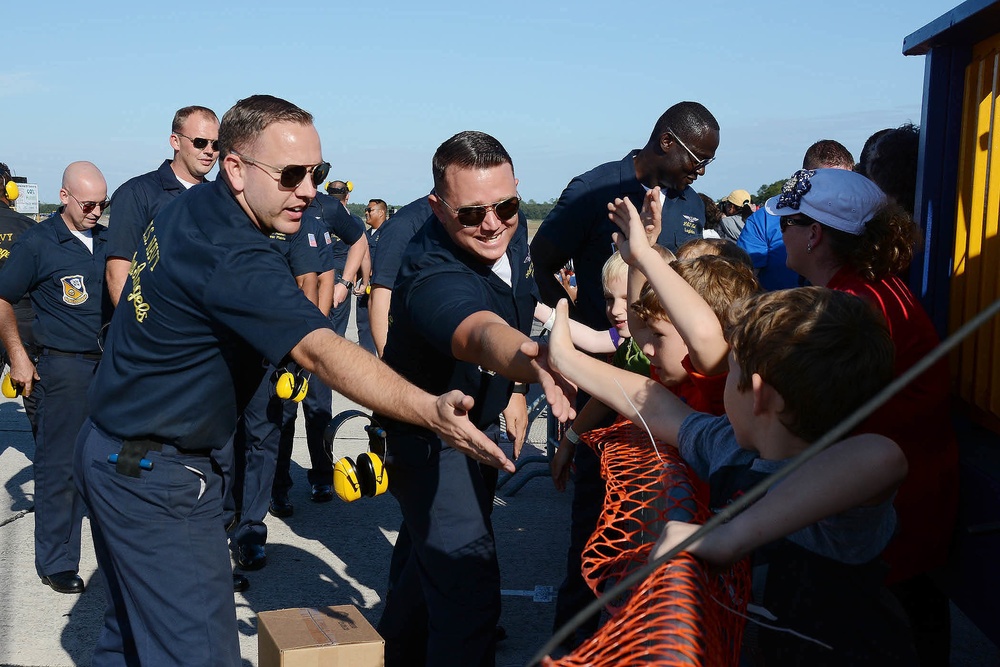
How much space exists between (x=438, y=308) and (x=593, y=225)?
2087 millimetres

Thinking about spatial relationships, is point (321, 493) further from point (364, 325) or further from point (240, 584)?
point (364, 325)

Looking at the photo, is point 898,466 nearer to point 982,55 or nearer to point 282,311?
point 282,311

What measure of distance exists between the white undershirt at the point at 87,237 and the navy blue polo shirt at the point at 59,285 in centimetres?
2

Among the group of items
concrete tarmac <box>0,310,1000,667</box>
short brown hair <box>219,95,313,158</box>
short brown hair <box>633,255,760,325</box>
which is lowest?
concrete tarmac <box>0,310,1000,667</box>

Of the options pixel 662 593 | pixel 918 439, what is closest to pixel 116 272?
pixel 918 439

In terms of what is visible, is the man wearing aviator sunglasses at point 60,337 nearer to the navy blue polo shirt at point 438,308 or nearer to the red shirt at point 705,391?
the navy blue polo shirt at point 438,308

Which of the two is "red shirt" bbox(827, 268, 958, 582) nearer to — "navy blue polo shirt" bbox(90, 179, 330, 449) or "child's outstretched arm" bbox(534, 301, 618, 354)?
"child's outstretched arm" bbox(534, 301, 618, 354)

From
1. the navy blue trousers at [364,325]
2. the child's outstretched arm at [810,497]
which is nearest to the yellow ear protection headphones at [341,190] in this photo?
the navy blue trousers at [364,325]

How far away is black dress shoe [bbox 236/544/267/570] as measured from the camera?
546 centimetres

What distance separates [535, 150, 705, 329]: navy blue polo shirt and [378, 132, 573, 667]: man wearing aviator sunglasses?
1.46 metres

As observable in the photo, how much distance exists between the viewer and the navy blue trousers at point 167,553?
2.83 m

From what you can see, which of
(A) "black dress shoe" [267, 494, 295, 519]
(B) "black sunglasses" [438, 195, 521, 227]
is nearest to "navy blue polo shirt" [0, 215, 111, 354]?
(A) "black dress shoe" [267, 494, 295, 519]

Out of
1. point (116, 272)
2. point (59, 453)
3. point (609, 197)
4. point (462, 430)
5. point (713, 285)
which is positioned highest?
point (609, 197)

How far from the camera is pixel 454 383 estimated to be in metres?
3.29
